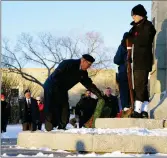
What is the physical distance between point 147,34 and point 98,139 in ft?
8.42

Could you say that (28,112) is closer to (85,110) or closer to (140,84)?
(85,110)

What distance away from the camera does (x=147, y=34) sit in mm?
8844

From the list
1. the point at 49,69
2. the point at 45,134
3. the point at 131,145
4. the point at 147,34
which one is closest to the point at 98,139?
the point at 131,145

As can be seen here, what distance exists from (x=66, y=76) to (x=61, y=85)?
0.63 feet

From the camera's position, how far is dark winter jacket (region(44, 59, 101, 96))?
8984 mm

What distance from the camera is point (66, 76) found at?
9.10 m

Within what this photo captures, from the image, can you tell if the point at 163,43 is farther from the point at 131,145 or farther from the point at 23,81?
the point at 23,81

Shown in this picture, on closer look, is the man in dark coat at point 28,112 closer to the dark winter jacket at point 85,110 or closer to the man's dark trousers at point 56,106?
the dark winter jacket at point 85,110

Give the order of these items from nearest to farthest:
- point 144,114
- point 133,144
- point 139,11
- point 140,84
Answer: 1. point 133,144
2. point 144,114
3. point 140,84
4. point 139,11

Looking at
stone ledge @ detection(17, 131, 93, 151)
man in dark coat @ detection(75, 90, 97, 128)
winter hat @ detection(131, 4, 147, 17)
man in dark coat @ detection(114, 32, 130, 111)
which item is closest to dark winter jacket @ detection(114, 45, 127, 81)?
man in dark coat @ detection(114, 32, 130, 111)

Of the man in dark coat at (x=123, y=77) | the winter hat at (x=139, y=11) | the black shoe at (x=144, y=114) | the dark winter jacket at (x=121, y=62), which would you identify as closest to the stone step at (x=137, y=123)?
the black shoe at (x=144, y=114)

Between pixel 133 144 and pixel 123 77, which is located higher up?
pixel 123 77

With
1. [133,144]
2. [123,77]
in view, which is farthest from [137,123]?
[123,77]

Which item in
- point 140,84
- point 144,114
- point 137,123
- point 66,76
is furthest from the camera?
point 66,76
